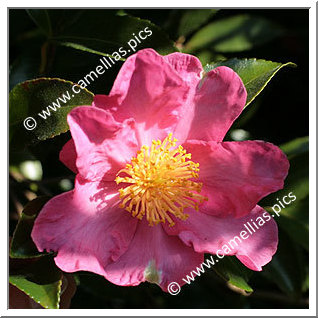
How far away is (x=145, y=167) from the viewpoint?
1166 mm

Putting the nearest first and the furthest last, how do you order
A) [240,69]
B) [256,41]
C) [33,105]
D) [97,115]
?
[97,115]
[33,105]
[240,69]
[256,41]

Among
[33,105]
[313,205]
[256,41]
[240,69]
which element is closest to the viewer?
[33,105]

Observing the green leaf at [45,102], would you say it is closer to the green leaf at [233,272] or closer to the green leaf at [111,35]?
the green leaf at [111,35]

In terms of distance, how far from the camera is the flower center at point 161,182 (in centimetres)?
115

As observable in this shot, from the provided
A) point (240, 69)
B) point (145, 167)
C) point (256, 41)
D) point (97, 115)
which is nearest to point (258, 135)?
point (256, 41)

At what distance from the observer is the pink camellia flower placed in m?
1.06

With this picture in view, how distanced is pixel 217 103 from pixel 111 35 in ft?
1.07

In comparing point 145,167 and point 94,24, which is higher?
point 94,24

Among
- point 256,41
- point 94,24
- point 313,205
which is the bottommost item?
point 313,205

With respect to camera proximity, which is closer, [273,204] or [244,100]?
[244,100]

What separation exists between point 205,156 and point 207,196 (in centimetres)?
10

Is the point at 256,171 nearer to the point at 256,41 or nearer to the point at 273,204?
the point at 273,204

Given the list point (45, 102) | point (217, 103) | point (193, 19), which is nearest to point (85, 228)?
point (45, 102)

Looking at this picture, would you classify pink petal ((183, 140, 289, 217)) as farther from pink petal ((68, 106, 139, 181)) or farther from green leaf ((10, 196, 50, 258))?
green leaf ((10, 196, 50, 258))
